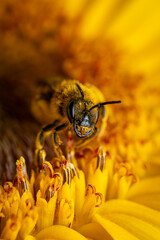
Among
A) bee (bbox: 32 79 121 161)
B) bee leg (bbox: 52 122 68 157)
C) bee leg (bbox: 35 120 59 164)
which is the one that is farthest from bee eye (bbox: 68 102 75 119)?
bee leg (bbox: 35 120 59 164)

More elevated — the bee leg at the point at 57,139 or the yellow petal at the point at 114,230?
the bee leg at the point at 57,139

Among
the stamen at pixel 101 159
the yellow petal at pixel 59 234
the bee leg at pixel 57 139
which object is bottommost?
the yellow petal at pixel 59 234

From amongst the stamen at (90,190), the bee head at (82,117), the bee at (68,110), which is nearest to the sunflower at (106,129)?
the stamen at (90,190)

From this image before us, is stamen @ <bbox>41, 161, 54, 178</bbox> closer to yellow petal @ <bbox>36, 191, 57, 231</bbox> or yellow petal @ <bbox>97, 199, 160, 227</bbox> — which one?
yellow petal @ <bbox>36, 191, 57, 231</bbox>

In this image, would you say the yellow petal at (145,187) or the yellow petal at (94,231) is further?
the yellow petal at (145,187)

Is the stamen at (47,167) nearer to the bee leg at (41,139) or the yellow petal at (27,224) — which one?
the bee leg at (41,139)

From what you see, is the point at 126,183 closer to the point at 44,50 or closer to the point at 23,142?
the point at 23,142

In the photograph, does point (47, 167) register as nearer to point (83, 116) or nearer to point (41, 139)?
point (41, 139)

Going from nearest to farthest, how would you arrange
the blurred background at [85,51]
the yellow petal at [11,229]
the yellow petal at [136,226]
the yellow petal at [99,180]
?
1. the yellow petal at [11,229]
2. the yellow petal at [136,226]
3. the yellow petal at [99,180]
4. the blurred background at [85,51]
